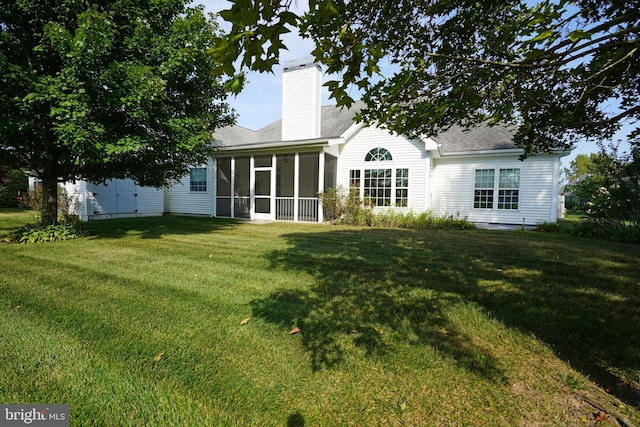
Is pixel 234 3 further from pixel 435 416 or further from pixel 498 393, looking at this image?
pixel 498 393

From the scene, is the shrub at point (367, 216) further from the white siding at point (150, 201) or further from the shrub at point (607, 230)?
the white siding at point (150, 201)

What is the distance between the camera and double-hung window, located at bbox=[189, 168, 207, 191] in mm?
15570

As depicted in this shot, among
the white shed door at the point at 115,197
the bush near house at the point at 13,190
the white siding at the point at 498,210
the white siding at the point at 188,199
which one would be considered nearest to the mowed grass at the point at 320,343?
the white siding at the point at 498,210

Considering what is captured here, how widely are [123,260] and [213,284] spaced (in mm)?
2527

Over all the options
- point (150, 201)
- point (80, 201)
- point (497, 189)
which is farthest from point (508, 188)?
point (80, 201)

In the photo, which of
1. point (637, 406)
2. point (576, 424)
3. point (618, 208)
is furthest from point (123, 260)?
point (618, 208)

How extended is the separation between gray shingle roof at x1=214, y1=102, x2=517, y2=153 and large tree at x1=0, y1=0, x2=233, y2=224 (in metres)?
4.90

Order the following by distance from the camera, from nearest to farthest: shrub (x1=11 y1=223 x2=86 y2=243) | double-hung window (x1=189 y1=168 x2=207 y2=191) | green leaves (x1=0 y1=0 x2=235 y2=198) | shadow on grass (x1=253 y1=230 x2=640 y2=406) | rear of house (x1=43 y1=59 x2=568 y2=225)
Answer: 1. shadow on grass (x1=253 y1=230 x2=640 y2=406)
2. green leaves (x1=0 y1=0 x2=235 y2=198)
3. shrub (x1=11 y1=223 x2=86 y2=243)
4. rear of house (x1=43 y1=59 x2=568 y2=225)
5. double-hung window (x1=189 y1=168 x2=207 y2=191)

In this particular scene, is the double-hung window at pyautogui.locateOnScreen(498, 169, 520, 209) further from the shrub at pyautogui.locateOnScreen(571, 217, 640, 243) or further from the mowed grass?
the mowed grass

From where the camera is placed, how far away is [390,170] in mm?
12781

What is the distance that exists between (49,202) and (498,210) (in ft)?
51.4

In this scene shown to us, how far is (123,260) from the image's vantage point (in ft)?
17.7

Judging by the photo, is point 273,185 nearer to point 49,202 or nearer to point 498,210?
point 49,202

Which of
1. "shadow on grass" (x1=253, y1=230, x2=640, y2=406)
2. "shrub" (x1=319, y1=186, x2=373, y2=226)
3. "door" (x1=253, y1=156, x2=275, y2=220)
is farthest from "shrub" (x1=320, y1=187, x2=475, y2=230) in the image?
"shadow on grass" (x1=253, y1=230, x2=640, y2=406)
